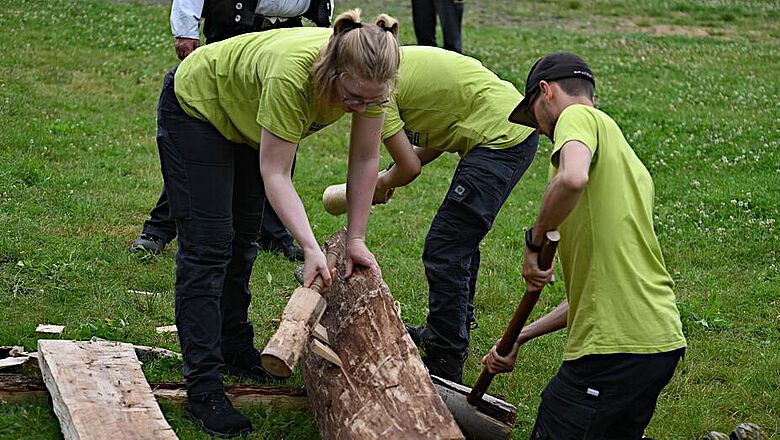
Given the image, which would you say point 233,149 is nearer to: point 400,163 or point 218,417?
point 400,163

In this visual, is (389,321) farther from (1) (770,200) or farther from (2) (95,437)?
(1) (770,200)

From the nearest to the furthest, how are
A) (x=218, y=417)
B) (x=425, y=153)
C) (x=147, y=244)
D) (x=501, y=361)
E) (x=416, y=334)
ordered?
1. (x=501, y=361)
2. (x=218, y=417)
3. (x=425, y=153)
4. (x=416, y=334)
5. (x=147, y=244)

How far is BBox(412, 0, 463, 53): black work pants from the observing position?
12141mm

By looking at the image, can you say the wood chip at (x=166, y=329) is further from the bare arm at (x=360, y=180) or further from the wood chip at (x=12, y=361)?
the bare arm at (x=360, y=180)

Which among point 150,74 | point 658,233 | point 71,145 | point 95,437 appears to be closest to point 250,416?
point 95,437

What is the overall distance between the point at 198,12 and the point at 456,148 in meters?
2.20

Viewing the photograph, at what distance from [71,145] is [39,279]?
3194 mm

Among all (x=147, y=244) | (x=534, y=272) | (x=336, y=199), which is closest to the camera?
(x=534, y=272)

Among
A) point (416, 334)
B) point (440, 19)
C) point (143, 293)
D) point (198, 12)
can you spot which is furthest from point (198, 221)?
point (440, 19)

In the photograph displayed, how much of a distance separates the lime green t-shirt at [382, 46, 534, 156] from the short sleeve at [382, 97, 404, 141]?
0.04 m

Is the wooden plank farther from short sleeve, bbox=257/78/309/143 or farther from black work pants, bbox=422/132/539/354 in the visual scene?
black work pants, bbox=422/132/539/354

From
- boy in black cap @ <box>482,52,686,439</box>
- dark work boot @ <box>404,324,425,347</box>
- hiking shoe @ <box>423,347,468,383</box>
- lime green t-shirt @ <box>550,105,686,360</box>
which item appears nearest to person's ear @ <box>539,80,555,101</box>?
boy in black cap @ <box>482,52,686,439</box>

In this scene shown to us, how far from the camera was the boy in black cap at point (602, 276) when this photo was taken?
10.9 feet

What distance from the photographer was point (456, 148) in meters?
4.72
